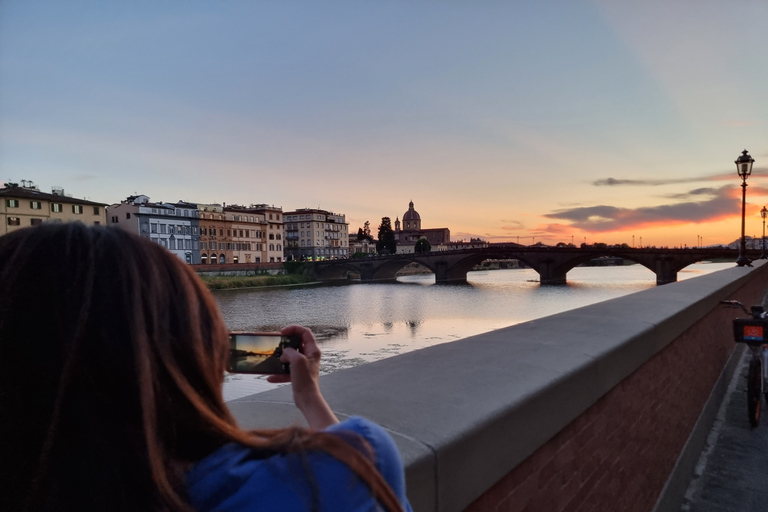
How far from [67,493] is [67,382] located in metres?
0.13

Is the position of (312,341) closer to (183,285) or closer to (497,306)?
(183,285)

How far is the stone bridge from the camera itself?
45.6 metres

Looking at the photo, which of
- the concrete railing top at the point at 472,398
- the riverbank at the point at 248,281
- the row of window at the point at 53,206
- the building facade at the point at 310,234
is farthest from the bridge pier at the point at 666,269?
the building facade at the point at 310,234

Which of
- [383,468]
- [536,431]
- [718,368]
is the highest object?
[383,468]

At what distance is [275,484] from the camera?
67 centimetres

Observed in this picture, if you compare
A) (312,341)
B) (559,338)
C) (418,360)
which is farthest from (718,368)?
(312,341)

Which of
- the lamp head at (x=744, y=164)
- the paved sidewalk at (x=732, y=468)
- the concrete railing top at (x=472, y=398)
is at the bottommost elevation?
the paved sidewalk at (x=732, y=468)

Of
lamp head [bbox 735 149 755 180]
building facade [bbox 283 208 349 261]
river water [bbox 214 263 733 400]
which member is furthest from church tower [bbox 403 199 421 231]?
lamp head [bbox 735 149 755 180]

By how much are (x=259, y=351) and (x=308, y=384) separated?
176 millimetres

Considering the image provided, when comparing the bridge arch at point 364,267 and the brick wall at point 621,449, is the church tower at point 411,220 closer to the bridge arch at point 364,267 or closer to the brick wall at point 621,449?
the bridge arch at point 364,267

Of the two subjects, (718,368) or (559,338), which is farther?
(718,368)

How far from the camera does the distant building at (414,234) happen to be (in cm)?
14050

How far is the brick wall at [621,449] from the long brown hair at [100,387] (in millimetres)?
Result: 887

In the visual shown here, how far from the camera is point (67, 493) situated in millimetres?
651
